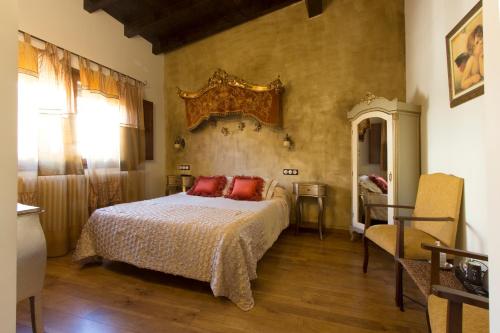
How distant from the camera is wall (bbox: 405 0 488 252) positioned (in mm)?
1639

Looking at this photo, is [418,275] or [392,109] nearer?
[418,275]

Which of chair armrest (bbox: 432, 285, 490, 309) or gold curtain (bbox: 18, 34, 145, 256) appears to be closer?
chair armrest (bbox: 432, 285, 490, 309)

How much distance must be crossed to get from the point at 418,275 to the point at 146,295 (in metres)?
2.03

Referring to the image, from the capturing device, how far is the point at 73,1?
307cm

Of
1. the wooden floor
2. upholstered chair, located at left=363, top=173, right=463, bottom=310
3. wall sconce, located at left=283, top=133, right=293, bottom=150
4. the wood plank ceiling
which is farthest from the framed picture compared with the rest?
the wood plank ceiling

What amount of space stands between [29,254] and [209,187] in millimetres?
2450

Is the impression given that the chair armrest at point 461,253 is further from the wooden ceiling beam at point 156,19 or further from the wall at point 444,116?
the wooden ceiling beam at point 156,19

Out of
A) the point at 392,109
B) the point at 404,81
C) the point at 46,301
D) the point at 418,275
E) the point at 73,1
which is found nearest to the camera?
the point at 418,275

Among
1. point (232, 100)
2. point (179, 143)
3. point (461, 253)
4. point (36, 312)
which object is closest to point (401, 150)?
point (461, 253)

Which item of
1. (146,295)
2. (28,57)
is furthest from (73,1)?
(146,295)

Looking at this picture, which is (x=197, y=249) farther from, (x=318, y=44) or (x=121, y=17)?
(x=121, y=17)

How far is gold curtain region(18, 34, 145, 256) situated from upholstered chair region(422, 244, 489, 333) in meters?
3.45

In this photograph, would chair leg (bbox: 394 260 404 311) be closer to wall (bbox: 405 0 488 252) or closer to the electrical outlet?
wall (bbox: 405 0 488 252)

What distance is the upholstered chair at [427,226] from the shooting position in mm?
1786
